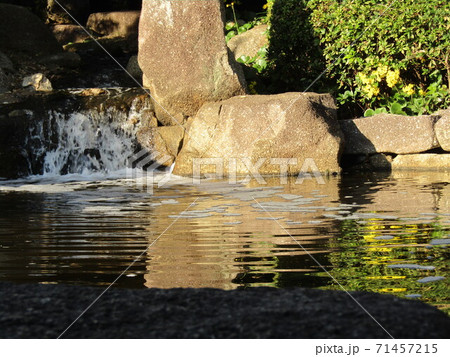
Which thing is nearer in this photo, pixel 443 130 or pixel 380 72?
pixel 443 130

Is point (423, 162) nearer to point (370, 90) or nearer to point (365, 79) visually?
point (370, 90)

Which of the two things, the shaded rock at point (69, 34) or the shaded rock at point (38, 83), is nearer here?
the shaded rock at point (38, 83)

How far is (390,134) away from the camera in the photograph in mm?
9641

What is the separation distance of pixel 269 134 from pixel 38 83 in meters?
5.03

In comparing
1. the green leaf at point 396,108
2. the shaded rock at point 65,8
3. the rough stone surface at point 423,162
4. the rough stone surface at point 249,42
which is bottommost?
the rough stone surface at point 423,162

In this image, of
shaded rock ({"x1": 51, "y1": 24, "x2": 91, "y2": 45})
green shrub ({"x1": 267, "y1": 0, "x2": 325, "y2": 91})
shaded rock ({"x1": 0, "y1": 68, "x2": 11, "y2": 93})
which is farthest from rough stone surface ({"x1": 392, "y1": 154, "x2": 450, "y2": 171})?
shaded rock ({"x1": 51, "y1": 24, "x2": 91, "y2": 45})

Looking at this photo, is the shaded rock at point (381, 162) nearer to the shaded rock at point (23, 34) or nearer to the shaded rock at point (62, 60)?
the shaded rock at point (62, 60)

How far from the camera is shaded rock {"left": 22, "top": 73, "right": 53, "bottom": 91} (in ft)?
39.4

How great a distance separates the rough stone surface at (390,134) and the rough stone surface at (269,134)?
1.76 ft

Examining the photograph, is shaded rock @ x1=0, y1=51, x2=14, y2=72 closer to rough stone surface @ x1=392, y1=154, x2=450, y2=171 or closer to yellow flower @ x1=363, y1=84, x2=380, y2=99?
yellow flower @ x1=363, y1=84, x2=380, y2=99

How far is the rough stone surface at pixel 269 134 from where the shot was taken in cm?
907

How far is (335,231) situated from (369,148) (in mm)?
5306

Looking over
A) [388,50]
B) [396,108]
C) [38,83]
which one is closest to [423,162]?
[396,108]

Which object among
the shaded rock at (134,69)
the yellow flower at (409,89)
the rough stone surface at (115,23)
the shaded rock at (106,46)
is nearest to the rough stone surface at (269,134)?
the yellow flower at (409,89)
